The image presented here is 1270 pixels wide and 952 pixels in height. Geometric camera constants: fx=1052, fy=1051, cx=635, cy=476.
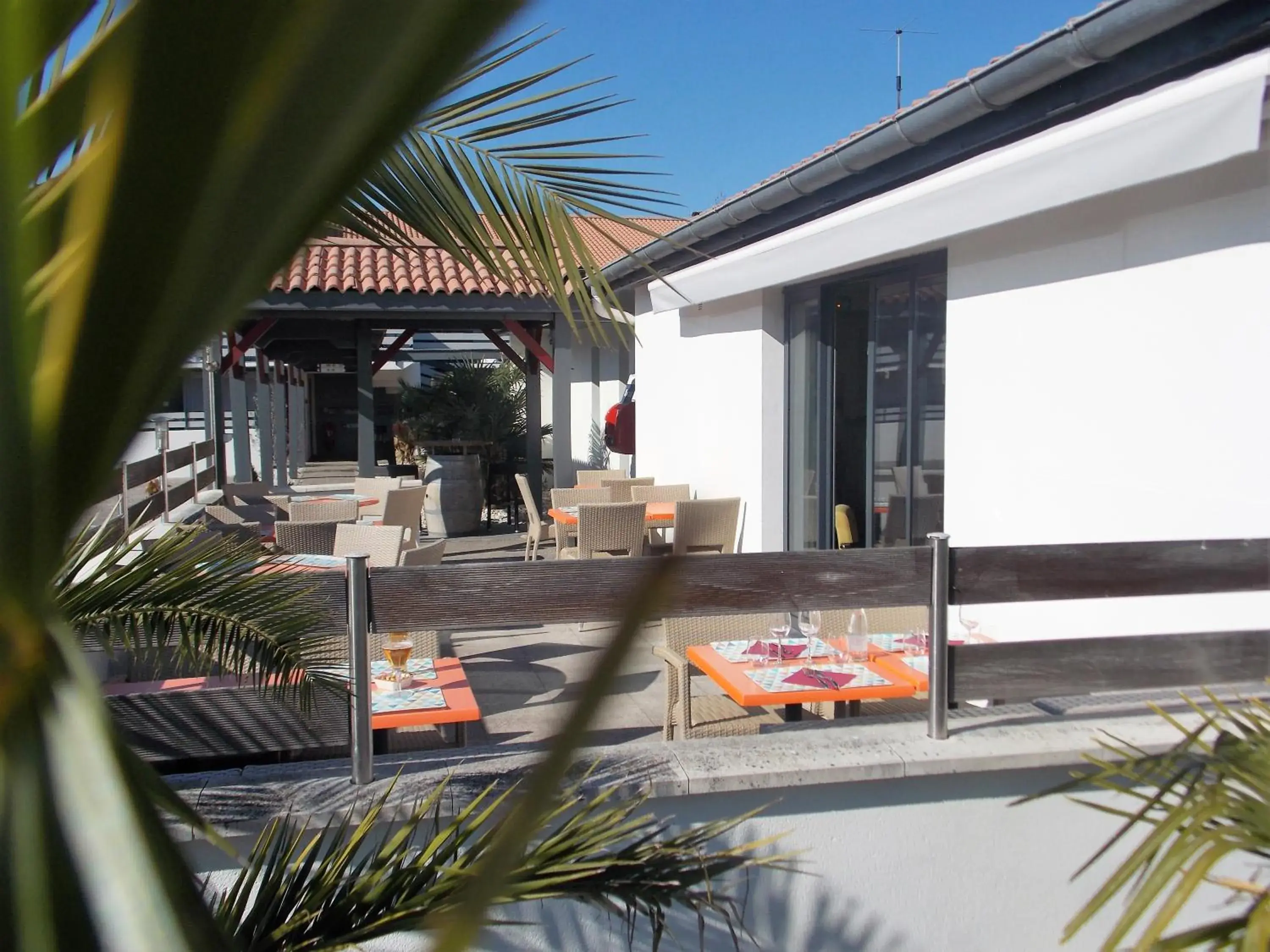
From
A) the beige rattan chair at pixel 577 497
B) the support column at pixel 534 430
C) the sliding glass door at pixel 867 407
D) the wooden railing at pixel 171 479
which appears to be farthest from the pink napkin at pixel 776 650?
the support column at pixel 534 430

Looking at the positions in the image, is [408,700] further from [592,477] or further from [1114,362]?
[592,477]

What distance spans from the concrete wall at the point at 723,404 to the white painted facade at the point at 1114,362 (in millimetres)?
1614

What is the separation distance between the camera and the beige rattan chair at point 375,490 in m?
9.97

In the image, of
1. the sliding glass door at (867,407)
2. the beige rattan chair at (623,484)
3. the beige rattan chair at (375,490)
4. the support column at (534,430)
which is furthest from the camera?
the support column at (534,430)

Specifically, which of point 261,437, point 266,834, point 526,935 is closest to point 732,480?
point 526,935

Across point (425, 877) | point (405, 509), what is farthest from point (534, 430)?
point (425, 877)

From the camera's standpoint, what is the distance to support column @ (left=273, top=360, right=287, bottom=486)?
53.6 ft

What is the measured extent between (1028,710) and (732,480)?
531 centimetres

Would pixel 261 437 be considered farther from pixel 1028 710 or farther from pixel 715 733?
pixel 1028 710

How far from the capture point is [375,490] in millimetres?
10359

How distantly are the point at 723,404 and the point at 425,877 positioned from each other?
736cm

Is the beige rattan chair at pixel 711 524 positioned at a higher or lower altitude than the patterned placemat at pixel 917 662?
higher

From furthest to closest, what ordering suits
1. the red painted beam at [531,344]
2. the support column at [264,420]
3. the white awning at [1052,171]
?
1. the support column at [264,420]
2. the red painted beam at [531,344]
3. the white awning at [1052,171]

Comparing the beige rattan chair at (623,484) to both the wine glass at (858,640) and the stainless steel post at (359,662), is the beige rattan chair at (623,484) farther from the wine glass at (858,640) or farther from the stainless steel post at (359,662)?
the stainless steel post at (359,662)
